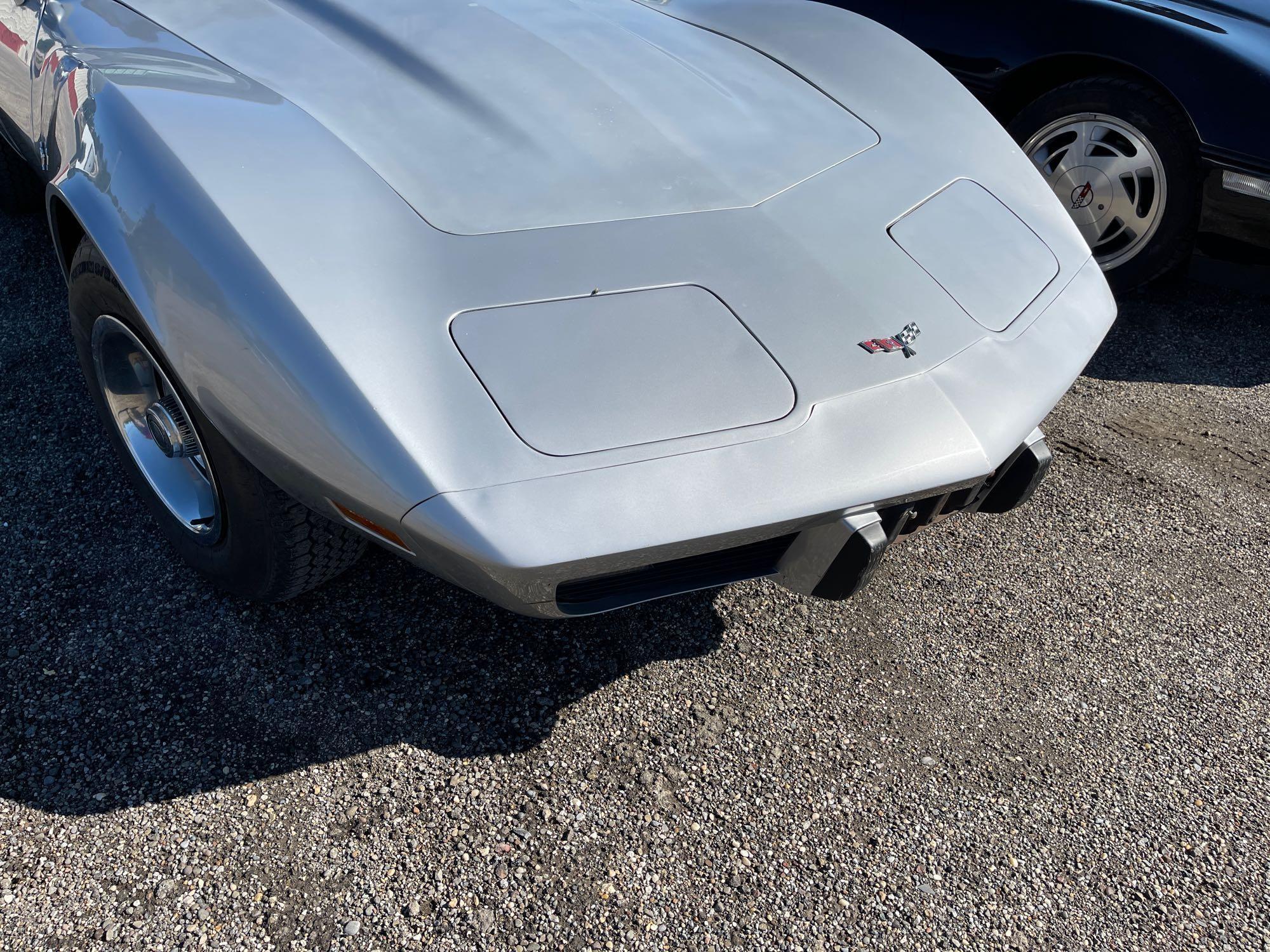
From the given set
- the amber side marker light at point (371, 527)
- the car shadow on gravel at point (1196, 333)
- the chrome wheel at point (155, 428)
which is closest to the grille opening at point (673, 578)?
the amber side marker light at point (371, 527)

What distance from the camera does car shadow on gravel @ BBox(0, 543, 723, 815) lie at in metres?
1.72

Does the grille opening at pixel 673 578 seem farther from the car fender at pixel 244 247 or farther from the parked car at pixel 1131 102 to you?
the parked car at pixel 1131 102

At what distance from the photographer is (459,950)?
1.49m

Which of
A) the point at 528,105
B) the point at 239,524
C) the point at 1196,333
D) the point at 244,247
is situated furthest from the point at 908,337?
the point at 1196,333

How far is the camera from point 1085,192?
11.1 feet

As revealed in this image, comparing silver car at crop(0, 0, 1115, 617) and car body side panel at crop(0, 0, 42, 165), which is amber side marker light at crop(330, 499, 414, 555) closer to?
silver car at crop(0, 0, 1115, 617)

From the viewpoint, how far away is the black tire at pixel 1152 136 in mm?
3154

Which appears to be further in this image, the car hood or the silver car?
the car hood

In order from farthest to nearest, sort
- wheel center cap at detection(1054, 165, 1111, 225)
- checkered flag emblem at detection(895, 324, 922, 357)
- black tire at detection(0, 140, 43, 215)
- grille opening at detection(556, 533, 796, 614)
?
1. wheel center cap at detection(1054, 165, 1111, 225)
2. black tire at detection(0, 140, 43, 215)
3. checkered flag emblem at detection(895, 324, 922, 357)
4. grille opening at detection(556, 533, 796, 614)

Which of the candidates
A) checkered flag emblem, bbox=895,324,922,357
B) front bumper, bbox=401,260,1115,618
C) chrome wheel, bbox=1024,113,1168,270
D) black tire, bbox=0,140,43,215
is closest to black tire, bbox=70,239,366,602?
front bumper, bbox=401,260,1115,618

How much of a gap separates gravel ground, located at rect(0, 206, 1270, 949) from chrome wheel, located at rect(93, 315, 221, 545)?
0.53 ft

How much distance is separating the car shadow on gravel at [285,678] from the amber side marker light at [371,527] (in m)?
0.53

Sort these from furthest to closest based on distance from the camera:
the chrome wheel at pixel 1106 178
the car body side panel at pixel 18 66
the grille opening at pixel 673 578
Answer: the chrome wheel at pixel 1106 178
the car body side panel at pixel 18 66
the grille opening at pixel 673 578

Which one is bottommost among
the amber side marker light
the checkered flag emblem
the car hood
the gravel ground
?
the gravel ground
